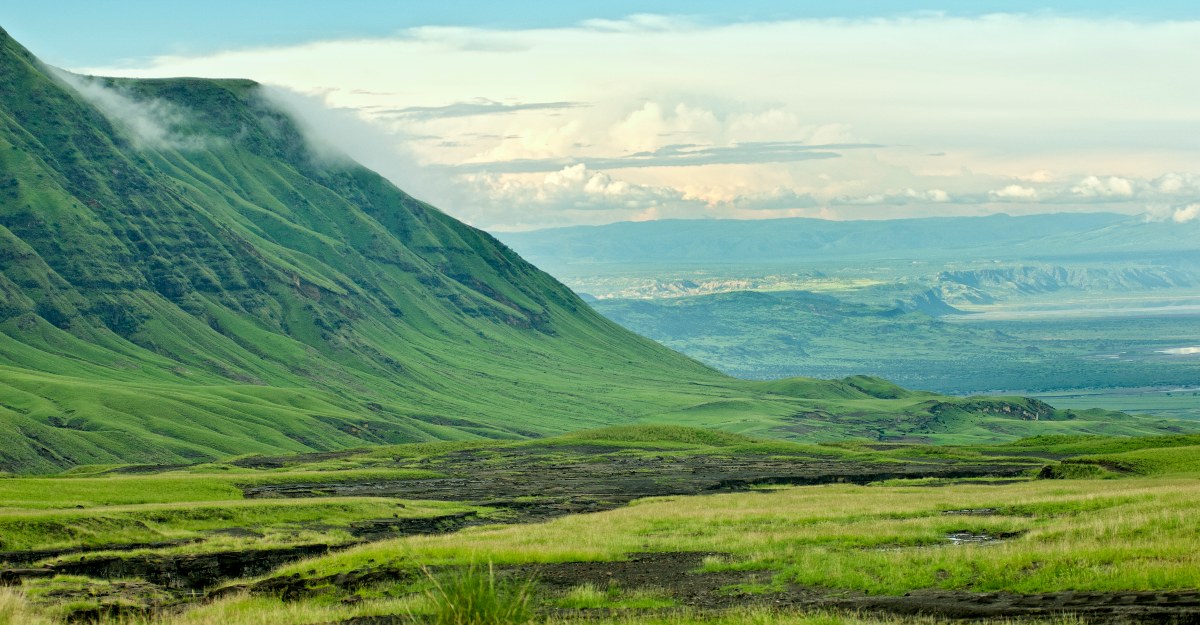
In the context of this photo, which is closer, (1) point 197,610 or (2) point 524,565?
(1) point 197,610

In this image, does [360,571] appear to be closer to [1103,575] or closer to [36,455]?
[1103,575]

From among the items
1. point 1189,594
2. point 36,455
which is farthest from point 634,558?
point 36,455

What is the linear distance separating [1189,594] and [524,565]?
74.2 ft

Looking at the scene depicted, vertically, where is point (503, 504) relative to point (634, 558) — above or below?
below

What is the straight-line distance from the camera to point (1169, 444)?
121 m

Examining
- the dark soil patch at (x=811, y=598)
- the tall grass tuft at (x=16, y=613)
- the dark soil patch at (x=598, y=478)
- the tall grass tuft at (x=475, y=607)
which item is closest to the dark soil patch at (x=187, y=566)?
the dark soil patch at (x=811, y=598)

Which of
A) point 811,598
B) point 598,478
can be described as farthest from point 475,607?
point 598,478

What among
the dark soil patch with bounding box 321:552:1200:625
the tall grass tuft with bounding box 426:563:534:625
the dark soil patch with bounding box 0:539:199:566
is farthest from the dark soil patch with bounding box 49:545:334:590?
the tall grass tuft with bounding box 426:563:534:625

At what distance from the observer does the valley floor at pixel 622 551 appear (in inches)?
1168

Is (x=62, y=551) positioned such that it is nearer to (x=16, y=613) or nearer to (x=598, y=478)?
(x=16, y=613)

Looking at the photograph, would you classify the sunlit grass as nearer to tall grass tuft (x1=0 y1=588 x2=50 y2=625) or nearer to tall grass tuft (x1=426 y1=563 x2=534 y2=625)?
tall grass tuft (x1=426 y1=563 x2=534 y2=625)

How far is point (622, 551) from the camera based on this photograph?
4666 cm

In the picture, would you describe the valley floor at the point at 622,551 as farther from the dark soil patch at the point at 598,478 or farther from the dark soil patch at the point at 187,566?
the dark soil patch at the point at 598,478

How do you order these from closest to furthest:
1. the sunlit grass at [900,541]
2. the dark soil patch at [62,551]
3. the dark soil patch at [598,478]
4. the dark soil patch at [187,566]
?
the sunlit grass at [900,541]
the dark soil patch at [187,566]
the dark soil patch at [62,551]
the dark soil patch at [598,478]
